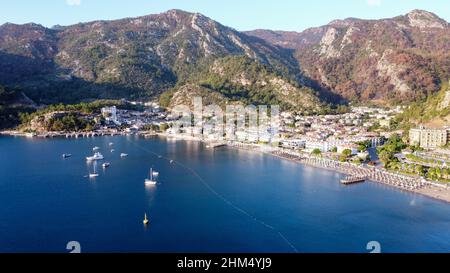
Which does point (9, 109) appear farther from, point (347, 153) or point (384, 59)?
point (384, 59)

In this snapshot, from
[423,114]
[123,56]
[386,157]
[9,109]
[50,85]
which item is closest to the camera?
[386,157]

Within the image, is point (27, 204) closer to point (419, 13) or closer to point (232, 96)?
point (232, 96)

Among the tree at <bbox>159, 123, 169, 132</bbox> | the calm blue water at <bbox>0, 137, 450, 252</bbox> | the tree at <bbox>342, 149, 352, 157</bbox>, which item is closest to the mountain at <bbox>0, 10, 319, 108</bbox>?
the tree at <bbox>159, 123, 169, 132</bbox>

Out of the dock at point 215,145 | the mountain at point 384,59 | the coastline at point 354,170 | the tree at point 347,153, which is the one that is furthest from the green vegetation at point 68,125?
the mountain at point 384,59

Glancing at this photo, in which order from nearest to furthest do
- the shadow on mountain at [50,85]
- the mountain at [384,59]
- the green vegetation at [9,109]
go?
the green vegetation at [9,109], the shadow on mountain at [50,85], the mountain at [384,59]

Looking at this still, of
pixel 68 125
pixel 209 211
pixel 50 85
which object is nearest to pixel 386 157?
pixel 209 211

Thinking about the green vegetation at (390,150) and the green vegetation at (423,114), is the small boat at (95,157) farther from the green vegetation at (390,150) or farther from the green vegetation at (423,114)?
the green vegetation at (423,114)
